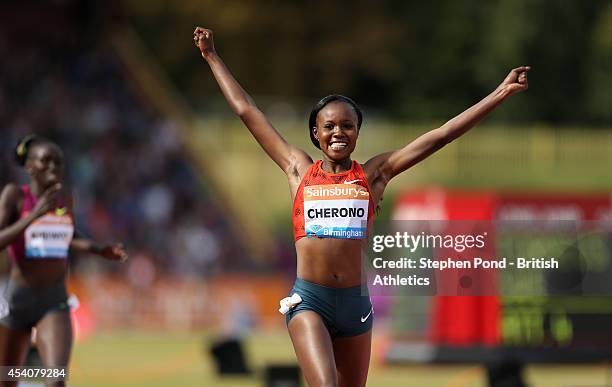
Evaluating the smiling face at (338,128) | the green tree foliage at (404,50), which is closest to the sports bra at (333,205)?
the smiling face at (338,128)

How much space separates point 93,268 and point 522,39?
50.2 feet

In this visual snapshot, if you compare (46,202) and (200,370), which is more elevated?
(200,370)

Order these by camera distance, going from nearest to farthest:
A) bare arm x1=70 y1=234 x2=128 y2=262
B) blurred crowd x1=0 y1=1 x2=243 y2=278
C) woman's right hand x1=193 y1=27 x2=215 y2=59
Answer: woman's right hand x1=193 y1=27 x2=215 y2=59 → bare arm x1=70 y1=234 x2=128 y2=262 → blurred crowd x1=0 y1=1 x2=243 y2=278

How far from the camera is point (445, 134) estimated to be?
798 centimetres

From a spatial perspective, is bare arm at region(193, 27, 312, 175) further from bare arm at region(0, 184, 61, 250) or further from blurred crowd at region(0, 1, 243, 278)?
blurred crowd at region(0, 1, 243, 278)

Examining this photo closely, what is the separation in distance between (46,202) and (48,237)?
557 mm

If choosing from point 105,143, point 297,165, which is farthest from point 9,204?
point 105,143

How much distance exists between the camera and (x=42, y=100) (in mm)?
Result: 28750

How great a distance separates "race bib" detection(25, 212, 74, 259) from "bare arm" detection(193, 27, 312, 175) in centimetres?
188

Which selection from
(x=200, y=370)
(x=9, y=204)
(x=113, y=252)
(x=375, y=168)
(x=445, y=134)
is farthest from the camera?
(x=200, y=370)

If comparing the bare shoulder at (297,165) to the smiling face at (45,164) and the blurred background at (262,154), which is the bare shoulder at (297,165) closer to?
the smiling face at (45,164)

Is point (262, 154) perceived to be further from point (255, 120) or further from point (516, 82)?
point (516, 82)

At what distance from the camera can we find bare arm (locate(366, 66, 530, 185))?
26.1 ft

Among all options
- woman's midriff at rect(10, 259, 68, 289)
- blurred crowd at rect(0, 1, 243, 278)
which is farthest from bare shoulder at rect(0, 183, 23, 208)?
blurred crowd at rect(0, 1, 243, 278)
